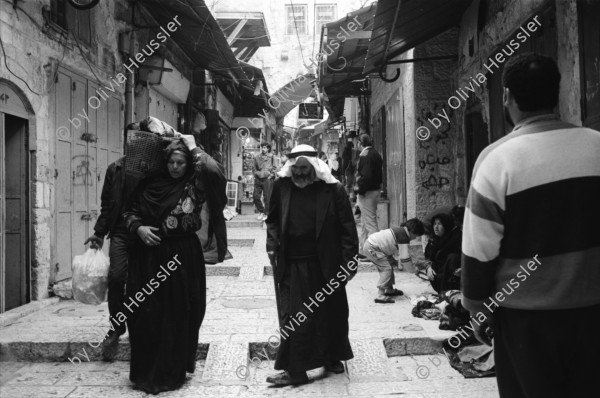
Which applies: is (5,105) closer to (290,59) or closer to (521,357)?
(521,357)

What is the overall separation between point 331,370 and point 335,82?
391 inches

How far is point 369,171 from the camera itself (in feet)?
29.3

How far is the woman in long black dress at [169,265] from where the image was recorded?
445 centimetres

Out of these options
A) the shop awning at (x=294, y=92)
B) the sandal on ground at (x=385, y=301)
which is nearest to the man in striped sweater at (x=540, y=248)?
the sandal on ground at (x=385, y=301)

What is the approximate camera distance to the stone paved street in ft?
14.6

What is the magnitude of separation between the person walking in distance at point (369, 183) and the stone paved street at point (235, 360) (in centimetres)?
273

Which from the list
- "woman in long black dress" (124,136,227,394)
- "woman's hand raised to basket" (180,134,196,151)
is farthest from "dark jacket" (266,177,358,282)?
"woman's hand raised to basket" (180,134,196,151)

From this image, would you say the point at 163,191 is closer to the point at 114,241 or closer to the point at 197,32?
the point at 114,241

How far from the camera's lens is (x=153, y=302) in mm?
4465

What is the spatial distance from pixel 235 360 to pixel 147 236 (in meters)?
1.38

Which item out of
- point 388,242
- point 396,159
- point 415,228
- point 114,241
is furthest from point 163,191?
point 396,159

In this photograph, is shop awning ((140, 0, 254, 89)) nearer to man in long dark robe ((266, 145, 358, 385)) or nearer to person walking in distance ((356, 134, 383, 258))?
person walking in distance ((356, 134, 383, 258))

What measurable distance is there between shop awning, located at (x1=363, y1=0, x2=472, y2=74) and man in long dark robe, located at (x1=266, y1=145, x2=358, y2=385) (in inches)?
100

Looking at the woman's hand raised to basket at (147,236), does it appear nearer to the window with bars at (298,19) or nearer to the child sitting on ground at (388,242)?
the child sitting on ground at (388,242)
